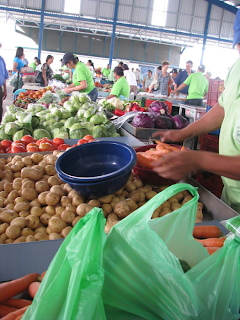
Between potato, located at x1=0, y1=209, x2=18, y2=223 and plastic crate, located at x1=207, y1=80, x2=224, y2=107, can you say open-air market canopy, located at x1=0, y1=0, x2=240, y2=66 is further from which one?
potato, located at x1=0, y1=209, x2=18, y2=223

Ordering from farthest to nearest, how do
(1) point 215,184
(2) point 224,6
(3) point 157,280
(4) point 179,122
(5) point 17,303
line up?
(2) point 224,6 → (4) point 179,122 → (1) point 215,184 → (5) point 17,303 → (3) point 157,280

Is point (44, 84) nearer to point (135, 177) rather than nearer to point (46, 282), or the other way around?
point (135, 177)

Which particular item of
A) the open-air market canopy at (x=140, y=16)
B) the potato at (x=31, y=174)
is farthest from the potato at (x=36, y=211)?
the open-air market canopy at (x=140, y=16)

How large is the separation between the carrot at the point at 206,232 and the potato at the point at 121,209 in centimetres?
45

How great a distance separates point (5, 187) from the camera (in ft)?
5.76

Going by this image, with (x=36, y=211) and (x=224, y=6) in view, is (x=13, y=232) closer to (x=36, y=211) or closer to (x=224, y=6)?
(x=36, y=211)

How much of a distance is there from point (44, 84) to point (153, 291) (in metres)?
9.51

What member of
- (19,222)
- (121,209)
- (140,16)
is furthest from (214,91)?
(140,16)

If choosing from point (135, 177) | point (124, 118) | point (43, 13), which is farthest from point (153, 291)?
point (43, 13)

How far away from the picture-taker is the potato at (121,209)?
5.08 feet

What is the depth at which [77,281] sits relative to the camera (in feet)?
1.89

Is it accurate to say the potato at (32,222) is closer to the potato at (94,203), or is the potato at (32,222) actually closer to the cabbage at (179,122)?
the potato at (94,203)

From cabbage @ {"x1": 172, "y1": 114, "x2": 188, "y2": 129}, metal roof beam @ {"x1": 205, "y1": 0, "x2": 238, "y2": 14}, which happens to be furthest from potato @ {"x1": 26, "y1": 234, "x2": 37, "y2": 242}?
metal roof beam @ {"x1": 205, "y1": 0, "x2": 238, "y2": 14}

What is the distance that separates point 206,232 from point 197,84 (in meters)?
6.08
